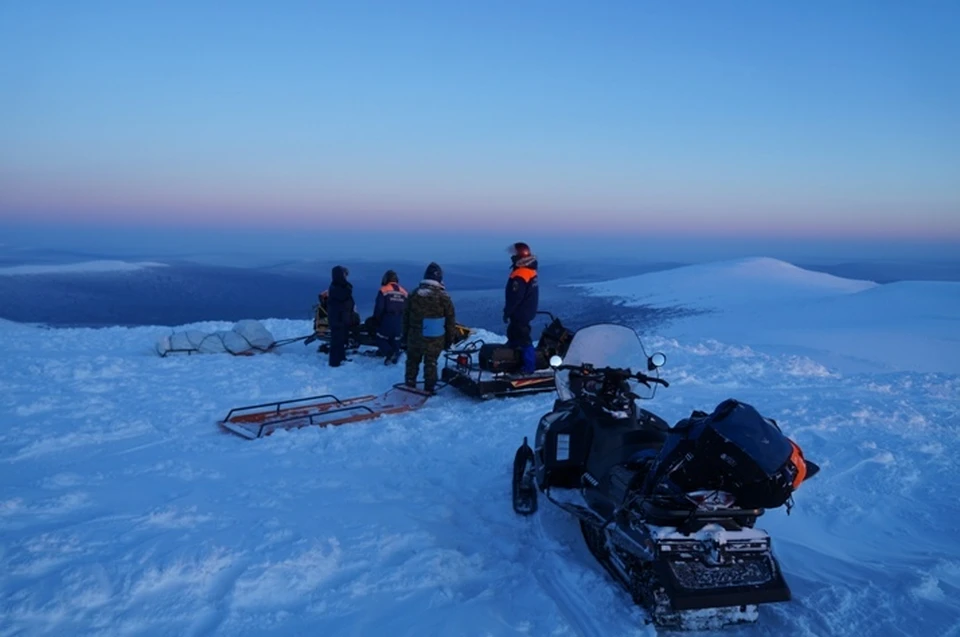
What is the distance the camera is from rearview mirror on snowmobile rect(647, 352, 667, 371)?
4574 millimetres

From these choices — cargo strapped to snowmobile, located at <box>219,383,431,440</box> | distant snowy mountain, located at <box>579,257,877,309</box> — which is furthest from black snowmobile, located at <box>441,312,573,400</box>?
distant snowy mountain, located at <box>579,257,877,309</box>

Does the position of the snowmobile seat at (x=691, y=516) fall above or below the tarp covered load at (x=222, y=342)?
above

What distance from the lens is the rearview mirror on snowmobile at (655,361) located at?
457 cm

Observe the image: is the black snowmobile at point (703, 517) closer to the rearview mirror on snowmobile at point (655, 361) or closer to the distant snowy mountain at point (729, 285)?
the rearview mirror on snowmobile at point (655, 361)

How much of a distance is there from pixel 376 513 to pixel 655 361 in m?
2.23

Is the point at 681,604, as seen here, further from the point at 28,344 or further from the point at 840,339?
the point at 28,344

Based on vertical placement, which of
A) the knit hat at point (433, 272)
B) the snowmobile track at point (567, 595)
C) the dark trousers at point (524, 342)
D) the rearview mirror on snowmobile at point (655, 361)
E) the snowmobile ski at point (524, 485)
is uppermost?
the knit hat at point (433, 272)

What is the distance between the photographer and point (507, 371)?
8.60 meters

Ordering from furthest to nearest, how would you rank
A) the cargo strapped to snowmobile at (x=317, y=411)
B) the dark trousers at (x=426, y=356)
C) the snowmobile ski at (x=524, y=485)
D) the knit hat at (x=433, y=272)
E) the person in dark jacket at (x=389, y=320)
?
1. the person in dark jacket at (x=389, y=320)
2. the knit hat at (x=433, y=272)
3. the dark trousers at (x=426, y=356)
4. the cargo strapped to snowmobile at (x=317, y=411)
5. the snowmobile ski at (x=524, y=485)

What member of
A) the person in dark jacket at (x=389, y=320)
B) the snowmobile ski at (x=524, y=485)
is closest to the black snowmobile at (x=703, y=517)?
the snowmobile ski at (x=524, y=485)

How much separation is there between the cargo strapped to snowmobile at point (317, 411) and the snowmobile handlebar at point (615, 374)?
11.1 feet

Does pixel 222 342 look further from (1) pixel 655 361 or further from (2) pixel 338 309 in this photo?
(1) pixel 655 361

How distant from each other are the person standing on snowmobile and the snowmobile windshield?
4033 mm

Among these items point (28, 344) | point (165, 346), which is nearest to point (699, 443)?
point (165, 346)
